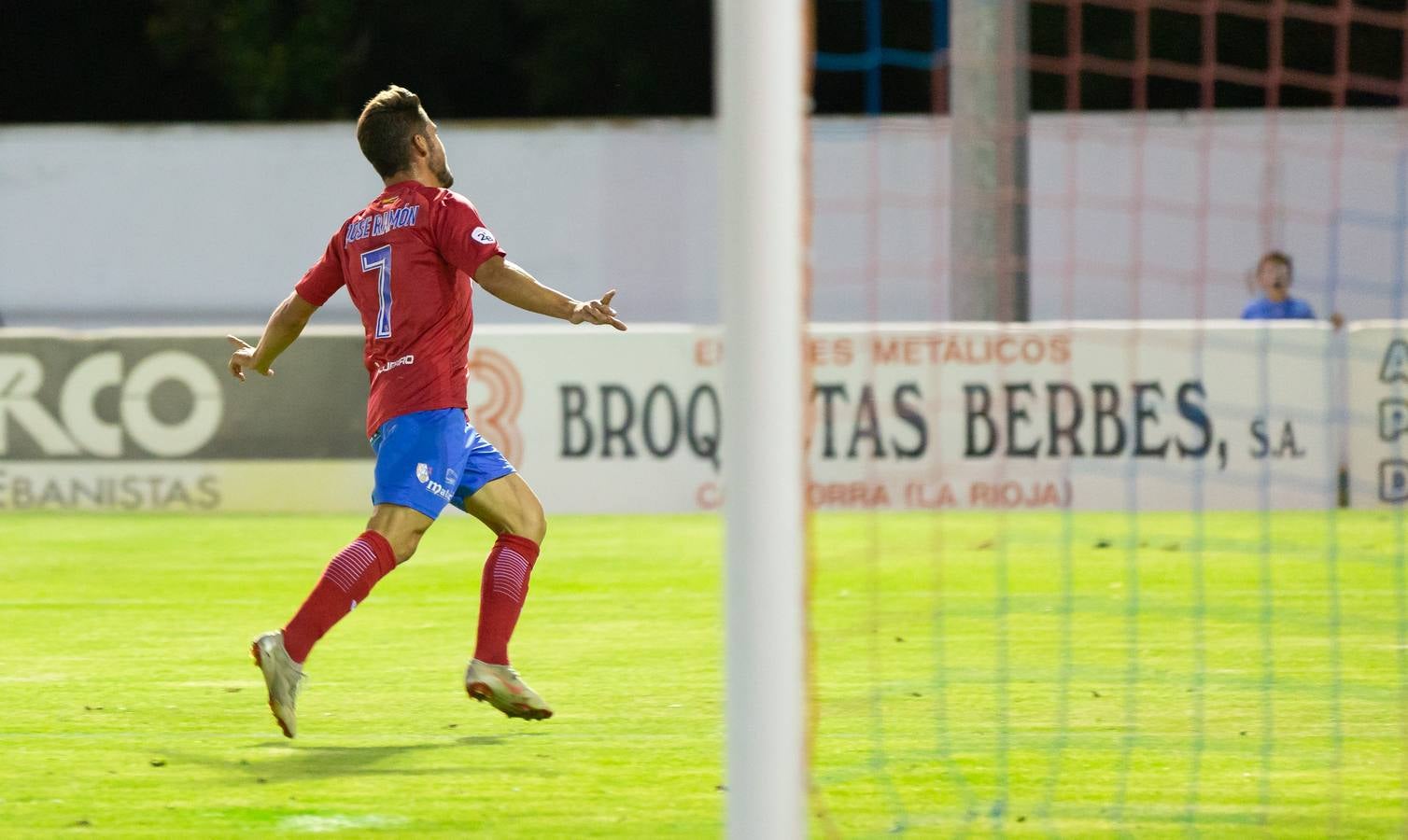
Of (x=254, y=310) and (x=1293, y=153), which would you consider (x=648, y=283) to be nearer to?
(x=254, y=310)

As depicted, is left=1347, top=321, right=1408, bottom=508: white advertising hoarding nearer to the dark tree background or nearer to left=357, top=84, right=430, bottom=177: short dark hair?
left=357, top=84, right=430, bottom=177: short dark hair

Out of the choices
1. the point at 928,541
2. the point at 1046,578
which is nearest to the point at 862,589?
the point at 1046,578

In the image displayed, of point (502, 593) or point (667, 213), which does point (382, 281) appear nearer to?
point (502, 593)

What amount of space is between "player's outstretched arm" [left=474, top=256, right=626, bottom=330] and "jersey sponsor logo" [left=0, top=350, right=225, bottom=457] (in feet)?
29.7

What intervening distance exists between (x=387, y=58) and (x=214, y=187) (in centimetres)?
703

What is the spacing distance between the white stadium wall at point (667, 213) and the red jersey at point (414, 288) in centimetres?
1493

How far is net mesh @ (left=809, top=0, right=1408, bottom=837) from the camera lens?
6215mm

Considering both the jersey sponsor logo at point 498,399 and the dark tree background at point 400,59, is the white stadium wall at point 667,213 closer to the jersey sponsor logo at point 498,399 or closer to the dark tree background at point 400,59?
the dark tree background at point 400,59

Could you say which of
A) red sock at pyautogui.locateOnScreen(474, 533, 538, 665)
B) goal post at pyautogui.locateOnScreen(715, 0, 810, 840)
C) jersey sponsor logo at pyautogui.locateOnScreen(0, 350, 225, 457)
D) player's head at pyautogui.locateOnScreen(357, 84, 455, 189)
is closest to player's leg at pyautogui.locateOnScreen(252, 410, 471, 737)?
red sock at pyautogui.locateOnScreen(474, 533, 538, 665)

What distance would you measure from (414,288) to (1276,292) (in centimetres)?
993

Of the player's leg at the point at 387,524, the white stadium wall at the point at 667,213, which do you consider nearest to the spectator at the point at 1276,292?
the white stadium wall at the point at 667,213

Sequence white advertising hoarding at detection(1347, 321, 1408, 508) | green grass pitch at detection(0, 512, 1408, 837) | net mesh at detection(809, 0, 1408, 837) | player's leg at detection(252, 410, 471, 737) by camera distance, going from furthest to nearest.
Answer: white advertising hoarding at detection(1347, 321, 1408, 508) → player's leg at detection(252, 410, 471, 737) → net mesh at detection(809, 0, 1408, 837) → green grass pitch at detection(0, 512, 1408, 837)

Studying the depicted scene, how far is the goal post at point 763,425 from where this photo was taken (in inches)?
164

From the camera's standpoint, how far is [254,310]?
2545 centimetres
